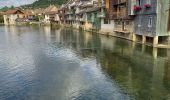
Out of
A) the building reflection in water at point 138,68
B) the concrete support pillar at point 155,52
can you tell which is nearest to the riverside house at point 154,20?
the concrete support pillar at point 155,52

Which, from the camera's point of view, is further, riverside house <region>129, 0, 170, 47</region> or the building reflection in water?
riverside house <region>129, 0, 170, 47</region>

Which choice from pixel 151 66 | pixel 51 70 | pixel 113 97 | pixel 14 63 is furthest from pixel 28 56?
pixel 113 97

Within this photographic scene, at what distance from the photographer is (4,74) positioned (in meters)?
26.6

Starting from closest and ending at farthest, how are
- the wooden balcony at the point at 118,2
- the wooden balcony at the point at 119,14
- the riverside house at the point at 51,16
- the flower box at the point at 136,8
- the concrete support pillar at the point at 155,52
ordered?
the concrete support pillar at the point at 155,52 → the flower box at the point at 136,8 → the wooden balcony at the point at 119,14 → the wooden balcony at the point at 118,2 → the riverside house at the point at 51,16

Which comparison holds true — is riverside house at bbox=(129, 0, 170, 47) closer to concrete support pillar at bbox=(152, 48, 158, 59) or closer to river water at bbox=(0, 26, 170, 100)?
concrete support pillar at bbox=(152, 48, 158, 59)

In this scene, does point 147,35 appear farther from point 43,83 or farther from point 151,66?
point 43,83

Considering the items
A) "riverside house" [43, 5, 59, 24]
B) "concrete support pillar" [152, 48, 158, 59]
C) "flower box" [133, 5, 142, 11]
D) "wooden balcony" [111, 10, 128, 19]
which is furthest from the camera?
"riverside house" [43, 5, 59, 24]

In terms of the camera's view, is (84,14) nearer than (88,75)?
No

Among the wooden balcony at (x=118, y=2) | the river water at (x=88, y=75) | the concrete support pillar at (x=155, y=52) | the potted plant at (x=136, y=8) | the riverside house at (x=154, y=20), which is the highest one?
the wooden balcony at (x=118, y=2)

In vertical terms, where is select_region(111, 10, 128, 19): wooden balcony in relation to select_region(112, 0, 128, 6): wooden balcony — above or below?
below

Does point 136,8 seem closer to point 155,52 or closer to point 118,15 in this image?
point 118,15

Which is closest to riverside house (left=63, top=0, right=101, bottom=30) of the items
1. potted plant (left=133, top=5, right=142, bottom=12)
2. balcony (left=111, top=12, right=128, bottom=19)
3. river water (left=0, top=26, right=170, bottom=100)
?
balcony (left=111, top=12, right=128, bottom=19)

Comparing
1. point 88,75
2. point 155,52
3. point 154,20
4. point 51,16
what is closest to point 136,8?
point 154,20

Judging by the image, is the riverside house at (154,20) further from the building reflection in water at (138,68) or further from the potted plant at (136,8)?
the building reflection in water at (138,68)
